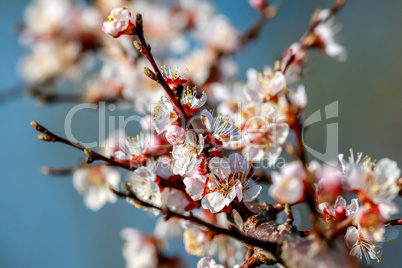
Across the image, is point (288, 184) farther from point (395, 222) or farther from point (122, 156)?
point (122, 156)

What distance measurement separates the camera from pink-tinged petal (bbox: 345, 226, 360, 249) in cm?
119

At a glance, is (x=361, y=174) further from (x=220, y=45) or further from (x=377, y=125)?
(x=377, y=125)

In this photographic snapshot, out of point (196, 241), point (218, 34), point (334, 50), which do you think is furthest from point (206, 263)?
point (218, 34)

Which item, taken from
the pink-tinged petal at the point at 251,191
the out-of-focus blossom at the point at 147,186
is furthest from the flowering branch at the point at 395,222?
the out-of-focus blossom at the point at 147,186

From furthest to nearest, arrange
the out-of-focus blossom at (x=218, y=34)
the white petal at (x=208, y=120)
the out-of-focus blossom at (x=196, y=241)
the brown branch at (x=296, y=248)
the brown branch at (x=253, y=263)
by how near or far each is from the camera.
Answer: the out-of-focus blossom at (x=218, y=34), the out-of-focus blossom at (x=196, y=241), the white petal at (x=208, y=120), the brown branch at (x=253, y=263), the brown branch at (x=296, y=248)

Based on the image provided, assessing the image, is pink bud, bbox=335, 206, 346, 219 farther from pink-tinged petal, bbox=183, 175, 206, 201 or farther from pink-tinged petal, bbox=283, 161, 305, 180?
pink-tinged petal, bbox=183, 175, 206, 201

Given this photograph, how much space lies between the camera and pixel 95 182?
2402 millimetres

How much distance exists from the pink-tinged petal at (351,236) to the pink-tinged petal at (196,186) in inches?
18.5

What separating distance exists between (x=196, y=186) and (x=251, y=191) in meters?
0.19

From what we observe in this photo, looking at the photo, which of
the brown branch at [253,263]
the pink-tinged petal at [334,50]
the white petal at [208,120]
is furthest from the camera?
the pink-tinged petal at [334,50]

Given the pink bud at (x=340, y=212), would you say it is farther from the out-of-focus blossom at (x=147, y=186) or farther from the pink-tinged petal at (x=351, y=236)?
the out-of-focus blossom at (x=147, y=186)

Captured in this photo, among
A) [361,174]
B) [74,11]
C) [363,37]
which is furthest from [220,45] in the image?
[363,37]

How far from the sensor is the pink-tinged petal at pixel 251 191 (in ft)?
4.22

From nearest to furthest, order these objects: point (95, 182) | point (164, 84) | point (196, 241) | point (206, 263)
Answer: point (164, 84) < point (206, 263) < point (196, 241) < point (95, 182)
